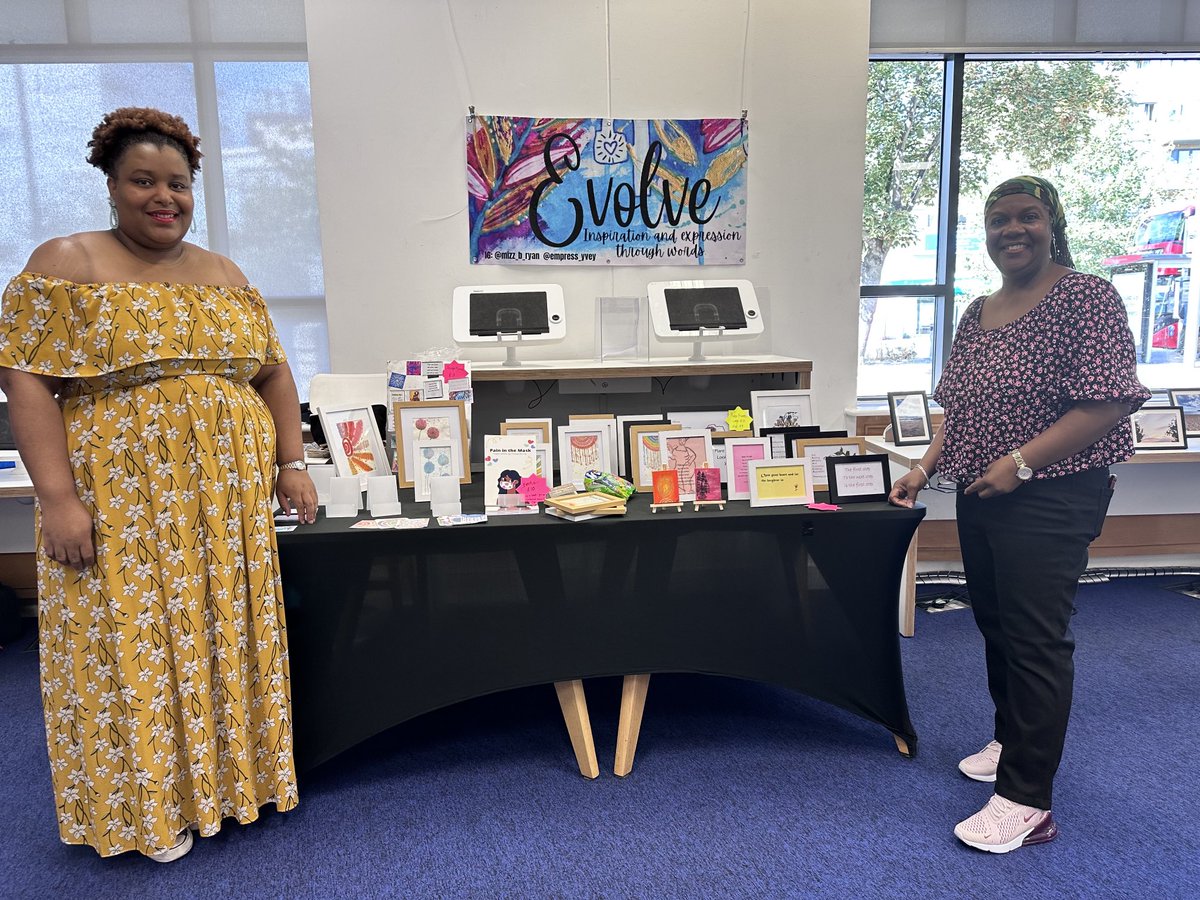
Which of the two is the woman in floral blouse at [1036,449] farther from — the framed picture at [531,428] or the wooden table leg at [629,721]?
the framed picture at [531,428]

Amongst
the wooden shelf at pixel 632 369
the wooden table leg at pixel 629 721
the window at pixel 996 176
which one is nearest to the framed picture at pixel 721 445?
the wooden shelf at pixel 632 369

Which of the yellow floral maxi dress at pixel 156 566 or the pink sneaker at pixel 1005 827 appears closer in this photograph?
the yellow floral maxi dress at pixel 156 566

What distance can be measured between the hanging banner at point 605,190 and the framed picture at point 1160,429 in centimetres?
197

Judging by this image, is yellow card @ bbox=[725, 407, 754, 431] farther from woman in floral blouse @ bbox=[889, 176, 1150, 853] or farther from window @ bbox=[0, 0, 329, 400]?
window @ bbox=[0, 0, 329, 400]

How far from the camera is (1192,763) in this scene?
2.08m

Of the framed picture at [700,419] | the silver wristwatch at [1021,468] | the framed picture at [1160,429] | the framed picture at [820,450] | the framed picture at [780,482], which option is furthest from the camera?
the framed picture at [1160,429]

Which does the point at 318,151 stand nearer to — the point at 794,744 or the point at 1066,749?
the point at 794,744

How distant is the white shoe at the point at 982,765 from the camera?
1993 millimetres

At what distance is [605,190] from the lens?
321 centimetres

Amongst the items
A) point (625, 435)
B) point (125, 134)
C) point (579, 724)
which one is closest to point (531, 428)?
point (625, 435)

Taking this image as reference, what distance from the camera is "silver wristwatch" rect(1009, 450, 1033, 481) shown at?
1.63m

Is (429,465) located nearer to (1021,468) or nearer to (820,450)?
(820,450)

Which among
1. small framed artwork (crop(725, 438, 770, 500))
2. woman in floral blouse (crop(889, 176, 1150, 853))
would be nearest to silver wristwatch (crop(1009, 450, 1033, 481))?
woman in floral blouse (crop(889, 176, 1150, 853))

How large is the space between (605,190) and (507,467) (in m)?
1.58
